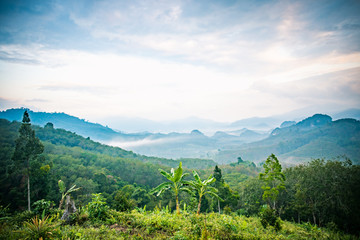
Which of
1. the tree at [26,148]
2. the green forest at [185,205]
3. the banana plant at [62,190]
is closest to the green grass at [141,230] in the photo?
→ the green forest at [185,205]

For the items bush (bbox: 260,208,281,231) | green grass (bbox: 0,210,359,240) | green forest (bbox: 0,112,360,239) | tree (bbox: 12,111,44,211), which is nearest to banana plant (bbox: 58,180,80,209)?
green forest (bbox: 0,112,360,239)

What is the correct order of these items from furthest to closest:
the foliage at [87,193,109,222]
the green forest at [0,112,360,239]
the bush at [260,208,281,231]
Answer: the bush at [260,208,281,231] → the foliage at [87,193,109,222] → the green forest at [0,112,360,239]

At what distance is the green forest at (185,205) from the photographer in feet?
16.3

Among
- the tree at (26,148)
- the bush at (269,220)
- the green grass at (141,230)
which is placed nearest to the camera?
the green grass at (141,230)

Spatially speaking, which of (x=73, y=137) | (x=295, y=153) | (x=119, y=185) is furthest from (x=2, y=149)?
(x=295, y=153)

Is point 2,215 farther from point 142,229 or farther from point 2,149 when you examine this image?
point 2,149

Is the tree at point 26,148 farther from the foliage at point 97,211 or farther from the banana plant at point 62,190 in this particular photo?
the foliage at point 97,211

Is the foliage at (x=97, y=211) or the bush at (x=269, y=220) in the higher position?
the foliage at (x=97, y=211)

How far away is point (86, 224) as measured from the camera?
536 centimetres

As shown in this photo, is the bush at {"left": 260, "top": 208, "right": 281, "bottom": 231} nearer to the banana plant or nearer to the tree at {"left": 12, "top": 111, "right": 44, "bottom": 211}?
the banana plant

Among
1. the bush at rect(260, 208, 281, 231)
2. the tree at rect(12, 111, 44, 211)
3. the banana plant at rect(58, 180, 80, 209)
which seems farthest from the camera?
the tree at rect(12, 111, 44, 211)

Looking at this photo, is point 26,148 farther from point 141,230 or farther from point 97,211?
point 141,230

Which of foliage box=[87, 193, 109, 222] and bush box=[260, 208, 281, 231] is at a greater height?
foliage box=[87, 193, 109, 222]

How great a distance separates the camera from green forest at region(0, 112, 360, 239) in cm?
498
